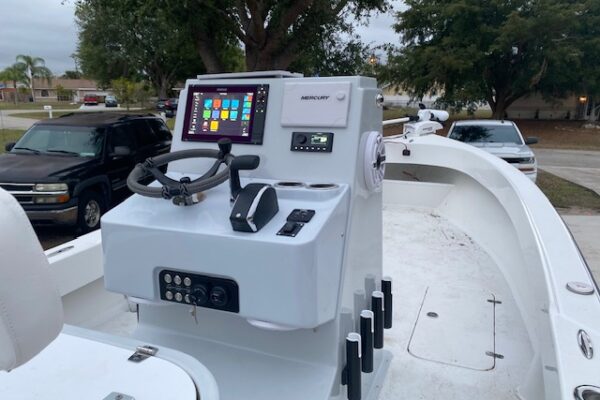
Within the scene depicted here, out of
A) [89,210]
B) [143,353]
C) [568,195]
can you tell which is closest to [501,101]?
[568,195]

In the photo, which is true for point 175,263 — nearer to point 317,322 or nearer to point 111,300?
point 317,322

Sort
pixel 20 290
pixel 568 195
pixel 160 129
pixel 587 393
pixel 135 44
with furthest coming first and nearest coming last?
pixel 135 44
pixel 568 195
pixel 160 129
pixel 587 393
pixel 20 290

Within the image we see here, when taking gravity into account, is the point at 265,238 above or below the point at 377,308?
above

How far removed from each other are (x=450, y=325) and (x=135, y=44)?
23722 mm

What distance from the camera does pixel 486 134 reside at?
30.1ft

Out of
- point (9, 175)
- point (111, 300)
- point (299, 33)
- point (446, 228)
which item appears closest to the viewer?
→ point (111, 300)

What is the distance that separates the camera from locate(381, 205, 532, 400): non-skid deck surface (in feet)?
6.17

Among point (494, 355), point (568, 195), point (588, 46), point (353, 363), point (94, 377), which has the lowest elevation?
point (568, 195)

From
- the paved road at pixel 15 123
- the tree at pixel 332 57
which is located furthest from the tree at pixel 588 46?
the paved road at pixel 15 123

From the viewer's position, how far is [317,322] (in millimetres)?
1371

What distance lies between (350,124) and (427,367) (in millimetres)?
1112

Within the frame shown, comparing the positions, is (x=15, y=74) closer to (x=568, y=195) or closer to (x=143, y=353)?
(x=568, y=195)

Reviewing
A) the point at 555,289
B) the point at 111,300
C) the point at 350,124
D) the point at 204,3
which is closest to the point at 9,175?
the point at 111,300

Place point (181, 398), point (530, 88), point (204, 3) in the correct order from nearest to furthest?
1. point (181, 398)
2. point (204, 3)
3. point (530, 88)
